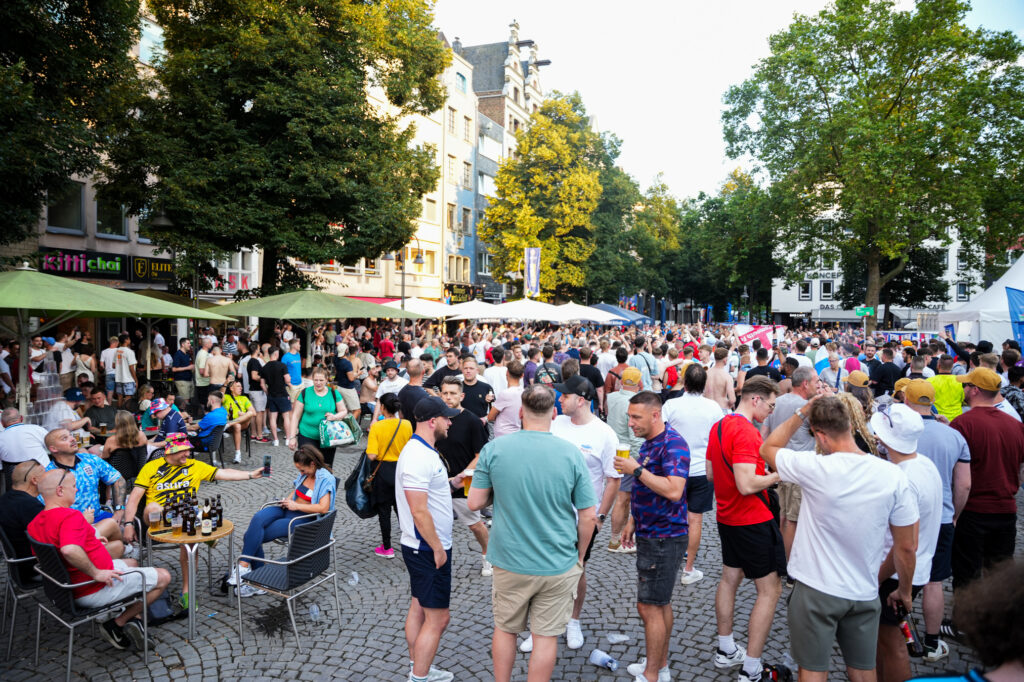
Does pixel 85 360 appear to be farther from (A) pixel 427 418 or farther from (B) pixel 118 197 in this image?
(A) pixel 427 418

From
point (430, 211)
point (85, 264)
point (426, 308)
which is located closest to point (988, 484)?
point (426, 308)

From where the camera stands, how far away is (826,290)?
66.2 metres

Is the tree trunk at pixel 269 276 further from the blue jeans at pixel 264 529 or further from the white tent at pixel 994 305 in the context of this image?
the white tent at pixel 994 305

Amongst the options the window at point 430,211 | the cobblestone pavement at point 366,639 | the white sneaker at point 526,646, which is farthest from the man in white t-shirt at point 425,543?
the window at point 430,211

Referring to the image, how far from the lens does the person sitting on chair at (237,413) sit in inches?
433

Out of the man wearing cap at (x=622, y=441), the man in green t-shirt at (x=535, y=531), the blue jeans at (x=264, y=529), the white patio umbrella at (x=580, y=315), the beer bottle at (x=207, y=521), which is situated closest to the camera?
the man in green t-shirt at (x=535, y=531)

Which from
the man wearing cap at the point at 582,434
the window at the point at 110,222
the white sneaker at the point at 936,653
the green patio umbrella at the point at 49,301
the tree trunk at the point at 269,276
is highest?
the window at the point at 110,222

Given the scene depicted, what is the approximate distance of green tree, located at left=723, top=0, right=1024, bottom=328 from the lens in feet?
87.4

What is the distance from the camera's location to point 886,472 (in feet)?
11.1

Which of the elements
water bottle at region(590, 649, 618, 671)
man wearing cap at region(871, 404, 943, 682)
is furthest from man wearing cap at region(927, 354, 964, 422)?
water bottle at region(590, 649, 618, 671)

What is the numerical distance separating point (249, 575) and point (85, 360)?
10.9 meters

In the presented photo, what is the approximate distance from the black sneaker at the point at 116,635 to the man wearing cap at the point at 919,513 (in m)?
5.18

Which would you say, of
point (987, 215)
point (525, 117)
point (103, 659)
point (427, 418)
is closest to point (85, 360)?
point (103, 659)

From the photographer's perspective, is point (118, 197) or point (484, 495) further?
point (118, 197)
